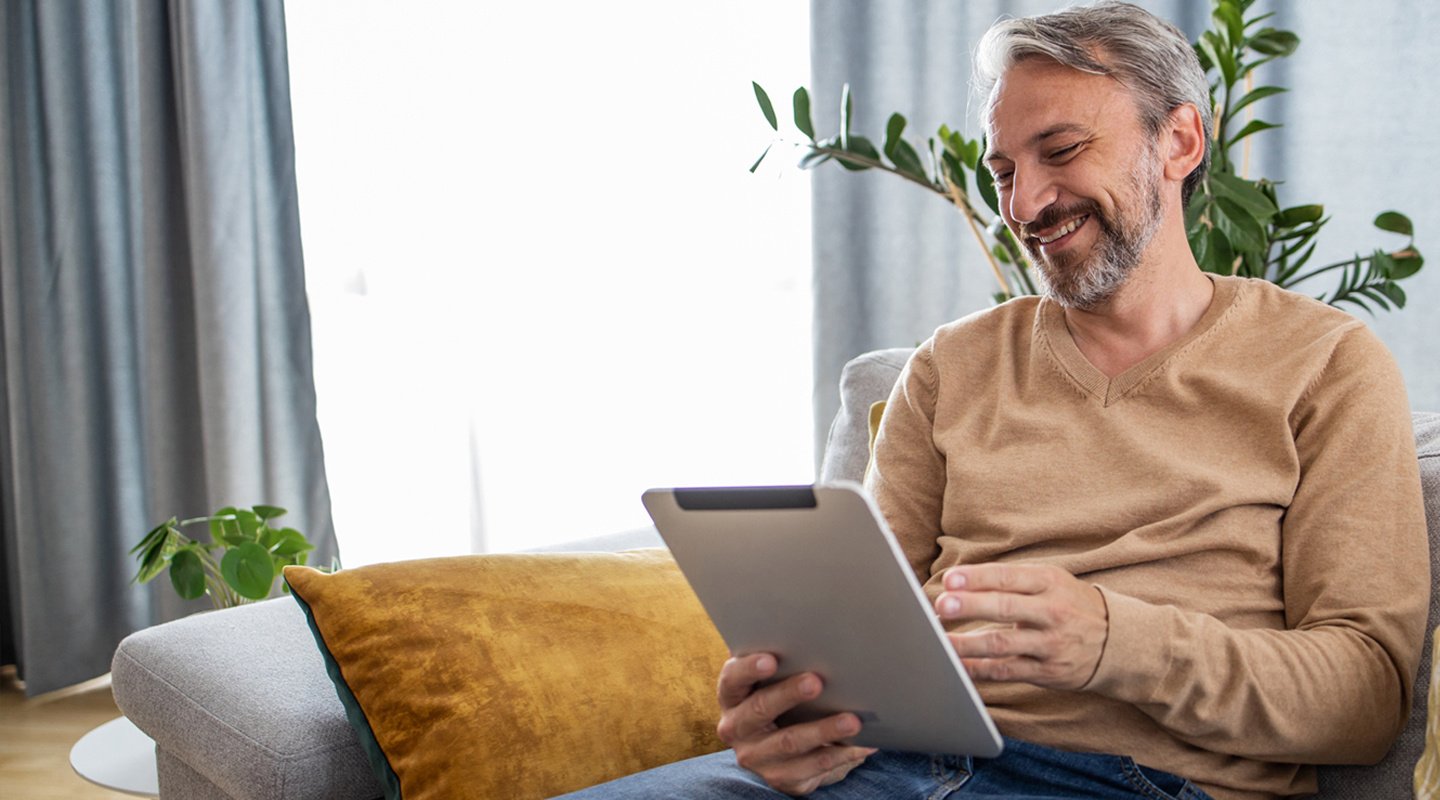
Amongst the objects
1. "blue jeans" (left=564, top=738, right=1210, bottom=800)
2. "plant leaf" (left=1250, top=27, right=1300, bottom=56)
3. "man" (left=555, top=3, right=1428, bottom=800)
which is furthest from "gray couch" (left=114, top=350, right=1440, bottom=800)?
"plant leaf" (left=1250, top=27, right=1300, bottom=56)

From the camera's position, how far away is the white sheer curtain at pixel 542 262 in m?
2.80

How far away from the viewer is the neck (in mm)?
1244

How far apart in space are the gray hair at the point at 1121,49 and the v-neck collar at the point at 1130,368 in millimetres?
177

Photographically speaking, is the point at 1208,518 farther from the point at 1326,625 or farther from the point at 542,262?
the point at 542,262

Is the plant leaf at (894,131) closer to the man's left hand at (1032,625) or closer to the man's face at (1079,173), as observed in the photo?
the man's face at (1079,173)

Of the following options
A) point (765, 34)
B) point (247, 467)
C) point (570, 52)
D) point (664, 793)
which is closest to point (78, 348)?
point (247, 467)

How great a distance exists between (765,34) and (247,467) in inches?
64.2

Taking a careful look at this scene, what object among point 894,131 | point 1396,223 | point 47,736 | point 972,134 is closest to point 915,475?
point 894,131

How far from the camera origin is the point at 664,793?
1.12 meters

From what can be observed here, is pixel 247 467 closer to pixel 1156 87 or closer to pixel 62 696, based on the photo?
pixel 62 696

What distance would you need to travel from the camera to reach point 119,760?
199 cm

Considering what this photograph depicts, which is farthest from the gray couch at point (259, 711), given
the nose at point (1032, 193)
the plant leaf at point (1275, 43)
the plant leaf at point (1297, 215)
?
the plant leaf at point (1275, 43)

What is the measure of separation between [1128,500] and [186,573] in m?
1.61

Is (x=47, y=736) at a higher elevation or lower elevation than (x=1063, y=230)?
lower
